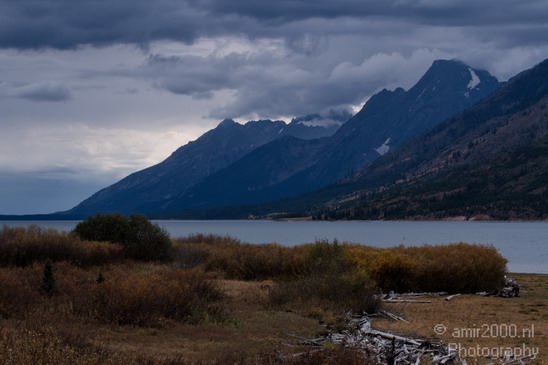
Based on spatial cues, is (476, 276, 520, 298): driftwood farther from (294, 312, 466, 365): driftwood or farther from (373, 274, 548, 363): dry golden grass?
(294, 312, 466, 365): driftwood

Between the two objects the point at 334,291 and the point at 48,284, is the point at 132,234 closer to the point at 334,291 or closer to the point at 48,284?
the point at 48,284

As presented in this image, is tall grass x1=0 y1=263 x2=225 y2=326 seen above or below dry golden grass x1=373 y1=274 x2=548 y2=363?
above

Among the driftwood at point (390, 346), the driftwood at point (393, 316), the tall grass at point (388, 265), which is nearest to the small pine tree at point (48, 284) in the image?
the driftwood at point (390, 346)

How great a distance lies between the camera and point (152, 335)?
18.5 m

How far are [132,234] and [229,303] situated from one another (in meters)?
15.1

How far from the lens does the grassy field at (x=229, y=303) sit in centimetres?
1524

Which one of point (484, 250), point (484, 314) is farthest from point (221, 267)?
point (484, 314)

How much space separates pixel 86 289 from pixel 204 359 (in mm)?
7895

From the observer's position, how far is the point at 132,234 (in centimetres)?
3903

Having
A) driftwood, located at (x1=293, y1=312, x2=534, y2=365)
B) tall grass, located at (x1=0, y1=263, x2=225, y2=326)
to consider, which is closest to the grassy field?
tall grass, located at (x1=0, y1=263, x2=225, y2=326)

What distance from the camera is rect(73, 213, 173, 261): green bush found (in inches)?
1505

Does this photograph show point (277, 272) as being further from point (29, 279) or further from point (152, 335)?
point (152, 335)

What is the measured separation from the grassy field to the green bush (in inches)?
20.2

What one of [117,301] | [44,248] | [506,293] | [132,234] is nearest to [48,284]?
[117,301]
